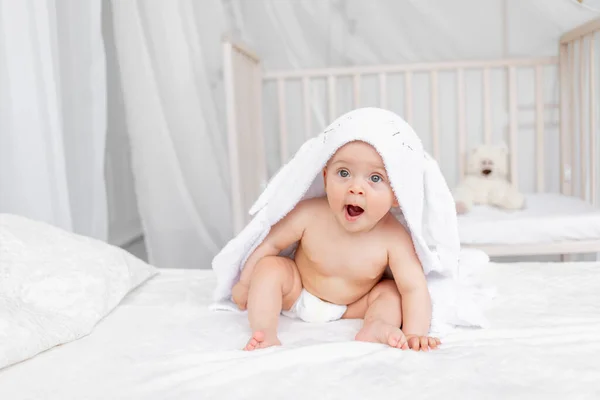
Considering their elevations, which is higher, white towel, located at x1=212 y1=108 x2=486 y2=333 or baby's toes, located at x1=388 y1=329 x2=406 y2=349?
white towel, located at x1=212 y1=108 x2=486 y2=333

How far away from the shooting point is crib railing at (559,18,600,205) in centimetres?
197

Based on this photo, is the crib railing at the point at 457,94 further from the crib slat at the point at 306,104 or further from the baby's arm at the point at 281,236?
the baby's arm at the point at 281,236

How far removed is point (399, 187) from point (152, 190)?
1.13 m

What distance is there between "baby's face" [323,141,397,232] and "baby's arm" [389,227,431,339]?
0.07 metres

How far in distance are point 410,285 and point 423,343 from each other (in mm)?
136

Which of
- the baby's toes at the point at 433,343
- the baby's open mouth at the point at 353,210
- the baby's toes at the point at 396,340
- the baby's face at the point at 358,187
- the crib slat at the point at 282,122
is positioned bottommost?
the baby's toes at the point at 433,343

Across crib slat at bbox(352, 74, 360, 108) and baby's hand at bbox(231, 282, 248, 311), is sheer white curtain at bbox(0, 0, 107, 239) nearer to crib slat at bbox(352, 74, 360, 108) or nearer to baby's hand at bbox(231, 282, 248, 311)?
baby's hand at bbox(231, 282, 248, 311)

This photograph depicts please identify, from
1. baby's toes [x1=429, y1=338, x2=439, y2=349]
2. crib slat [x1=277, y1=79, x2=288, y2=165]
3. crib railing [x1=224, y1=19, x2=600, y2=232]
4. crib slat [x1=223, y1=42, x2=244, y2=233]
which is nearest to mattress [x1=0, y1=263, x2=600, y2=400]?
baby's toes [x1=429, y1=338, x2=439, y2=349]

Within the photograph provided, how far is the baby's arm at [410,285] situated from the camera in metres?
0.97

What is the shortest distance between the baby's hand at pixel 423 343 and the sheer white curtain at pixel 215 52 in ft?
4.00

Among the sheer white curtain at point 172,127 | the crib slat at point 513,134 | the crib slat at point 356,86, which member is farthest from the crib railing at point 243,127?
the crib slat at point 513,134

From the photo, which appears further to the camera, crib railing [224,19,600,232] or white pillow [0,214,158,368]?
crib railing [224,19,600,232]

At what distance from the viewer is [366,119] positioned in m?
1.01

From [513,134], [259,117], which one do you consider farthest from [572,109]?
[259,117]
